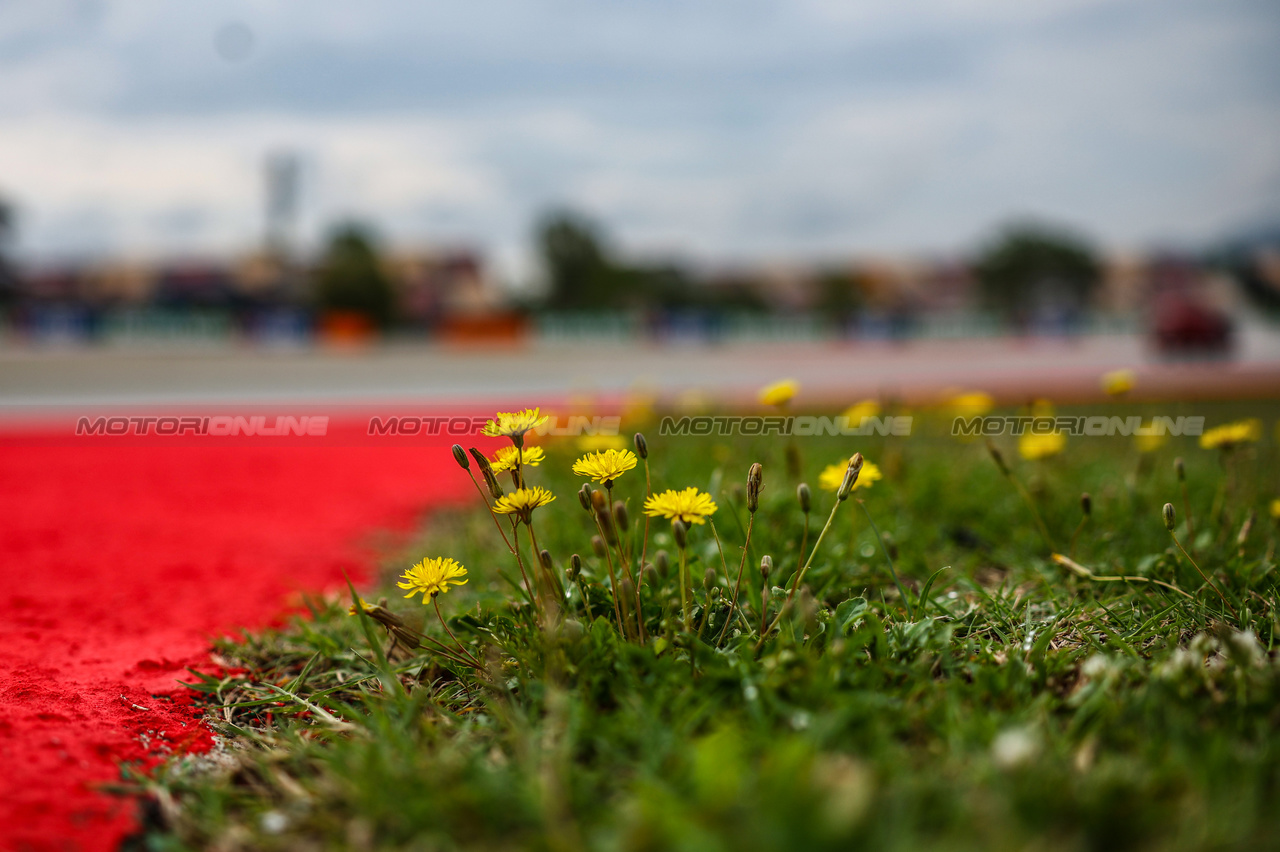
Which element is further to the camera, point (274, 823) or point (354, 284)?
point (354, 284)

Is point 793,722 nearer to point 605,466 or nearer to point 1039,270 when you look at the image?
point 605,466

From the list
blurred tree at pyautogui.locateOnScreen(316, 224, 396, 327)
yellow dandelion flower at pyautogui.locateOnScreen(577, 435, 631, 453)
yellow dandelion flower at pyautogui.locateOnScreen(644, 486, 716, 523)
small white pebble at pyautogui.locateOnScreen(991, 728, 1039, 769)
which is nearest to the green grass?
small white pebble at pyautogui.locateOnScreen(991, 728, 1039, 769)

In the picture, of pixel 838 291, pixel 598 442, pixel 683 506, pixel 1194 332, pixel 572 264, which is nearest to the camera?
pixel 683 506

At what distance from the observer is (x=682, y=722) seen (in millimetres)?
1454

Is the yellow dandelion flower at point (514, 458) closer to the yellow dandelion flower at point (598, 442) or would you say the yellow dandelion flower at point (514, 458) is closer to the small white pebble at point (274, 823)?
the yellow dandelion flower at point (598, 442)

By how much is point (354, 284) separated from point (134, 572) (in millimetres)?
41536

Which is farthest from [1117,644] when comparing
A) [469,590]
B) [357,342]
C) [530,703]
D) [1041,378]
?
[357,342]

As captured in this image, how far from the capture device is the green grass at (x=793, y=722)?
111cm

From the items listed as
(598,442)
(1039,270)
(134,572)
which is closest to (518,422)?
(598,442)

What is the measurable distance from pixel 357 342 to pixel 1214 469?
107 ft

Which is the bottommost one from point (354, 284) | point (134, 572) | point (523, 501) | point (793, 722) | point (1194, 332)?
point (134, 572)

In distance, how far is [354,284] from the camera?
4206cm

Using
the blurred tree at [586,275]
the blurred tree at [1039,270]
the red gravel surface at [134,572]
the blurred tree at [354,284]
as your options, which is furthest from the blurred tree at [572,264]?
the red gravel surface at [134,572]

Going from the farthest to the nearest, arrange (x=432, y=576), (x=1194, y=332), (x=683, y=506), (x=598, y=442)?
(x=1194, y=332), (x=598, y=442), (x=432, y=576), (x=683, y=506)
